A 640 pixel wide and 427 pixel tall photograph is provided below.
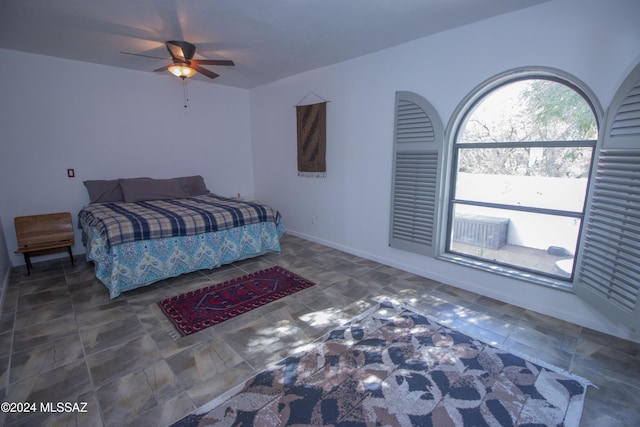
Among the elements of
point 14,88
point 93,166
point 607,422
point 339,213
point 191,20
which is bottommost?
point 607,422

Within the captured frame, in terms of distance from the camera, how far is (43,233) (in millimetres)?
3723

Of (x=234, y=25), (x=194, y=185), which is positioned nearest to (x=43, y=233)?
(x=194, y=185)

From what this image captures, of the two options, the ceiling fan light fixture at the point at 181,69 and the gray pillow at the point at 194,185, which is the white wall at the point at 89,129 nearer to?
the gray pillow at the point at 194,185

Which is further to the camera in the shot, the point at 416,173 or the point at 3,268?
the point at 416,173

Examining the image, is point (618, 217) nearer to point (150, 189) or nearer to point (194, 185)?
point (194, 185)

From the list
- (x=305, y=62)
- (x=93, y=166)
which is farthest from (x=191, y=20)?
(x=93, y=166)

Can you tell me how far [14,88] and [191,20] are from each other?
107 inches

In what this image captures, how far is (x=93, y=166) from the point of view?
14.0 ft

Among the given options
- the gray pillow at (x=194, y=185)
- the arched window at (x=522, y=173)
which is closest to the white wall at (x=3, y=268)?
the gray pillow at (x=194, y=185)

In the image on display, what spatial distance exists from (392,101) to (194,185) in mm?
3254

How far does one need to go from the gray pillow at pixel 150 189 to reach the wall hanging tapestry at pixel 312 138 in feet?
6.25

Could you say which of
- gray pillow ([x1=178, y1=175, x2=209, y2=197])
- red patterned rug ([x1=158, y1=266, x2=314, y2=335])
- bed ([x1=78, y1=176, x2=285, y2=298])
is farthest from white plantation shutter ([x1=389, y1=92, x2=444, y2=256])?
gray pillow ([x1=178, y1=175, x2=209, y2=197])

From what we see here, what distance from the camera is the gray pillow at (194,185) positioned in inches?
188

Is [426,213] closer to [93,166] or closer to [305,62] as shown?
[305,62]
